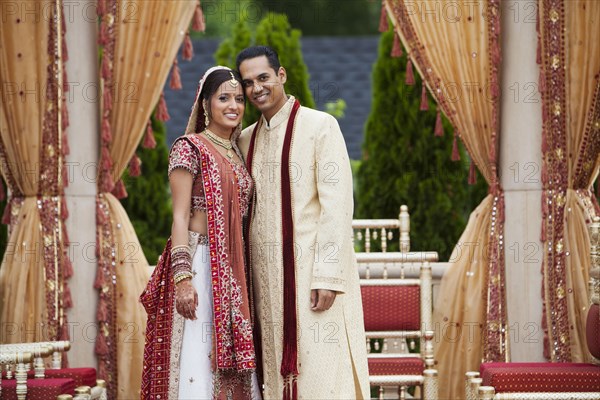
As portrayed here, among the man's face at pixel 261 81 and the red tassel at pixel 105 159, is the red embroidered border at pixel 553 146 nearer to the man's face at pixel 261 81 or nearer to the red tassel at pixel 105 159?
the man's face at pixel 261 81

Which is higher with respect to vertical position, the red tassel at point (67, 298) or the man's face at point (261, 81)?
the man's face at point (261, 81)

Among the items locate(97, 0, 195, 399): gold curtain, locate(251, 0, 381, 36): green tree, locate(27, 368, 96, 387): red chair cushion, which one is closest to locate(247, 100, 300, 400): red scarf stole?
locate(27, 368, 96, 387): red chair cushion

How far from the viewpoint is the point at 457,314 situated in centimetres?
575

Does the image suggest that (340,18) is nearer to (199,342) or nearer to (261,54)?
(261,54)

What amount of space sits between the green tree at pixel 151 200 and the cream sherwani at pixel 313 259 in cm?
342

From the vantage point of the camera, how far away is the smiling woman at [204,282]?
4078 mm

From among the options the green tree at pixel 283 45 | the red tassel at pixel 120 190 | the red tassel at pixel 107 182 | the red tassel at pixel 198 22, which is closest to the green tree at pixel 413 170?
the green tree at pixel 283 45

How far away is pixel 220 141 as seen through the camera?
423 cm

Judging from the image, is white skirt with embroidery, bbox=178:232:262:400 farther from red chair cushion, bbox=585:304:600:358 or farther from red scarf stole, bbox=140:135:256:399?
red chair cushion, bbox=585:304:600:358

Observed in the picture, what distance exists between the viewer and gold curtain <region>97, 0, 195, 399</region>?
18.5ft

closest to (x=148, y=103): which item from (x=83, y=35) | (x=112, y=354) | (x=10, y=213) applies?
(x=83, y=35)

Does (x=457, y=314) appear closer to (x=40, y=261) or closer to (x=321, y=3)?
(x=40, y=261)

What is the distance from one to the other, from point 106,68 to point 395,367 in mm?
2011

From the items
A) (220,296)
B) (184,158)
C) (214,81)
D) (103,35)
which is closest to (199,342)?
(220,296)
